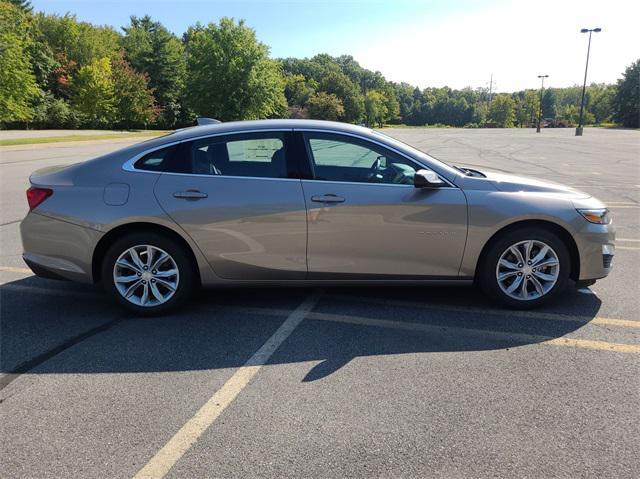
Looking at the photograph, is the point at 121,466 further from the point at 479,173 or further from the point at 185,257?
the point at 479,173

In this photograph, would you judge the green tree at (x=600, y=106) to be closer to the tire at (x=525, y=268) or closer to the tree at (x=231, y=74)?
the tree at (x=231, y=74)

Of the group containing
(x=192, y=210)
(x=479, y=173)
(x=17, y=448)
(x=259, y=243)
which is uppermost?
(x=479, y=173)

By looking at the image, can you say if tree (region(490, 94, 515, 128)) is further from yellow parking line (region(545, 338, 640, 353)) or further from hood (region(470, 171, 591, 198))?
yellow parking line (region(545, 338, 640, 353))

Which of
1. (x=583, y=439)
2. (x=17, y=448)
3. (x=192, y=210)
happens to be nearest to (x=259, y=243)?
(x=192, y=210)

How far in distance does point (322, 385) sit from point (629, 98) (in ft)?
338

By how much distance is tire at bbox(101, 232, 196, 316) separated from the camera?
158 inches

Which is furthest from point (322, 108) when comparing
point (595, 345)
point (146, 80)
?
point (595, 345)

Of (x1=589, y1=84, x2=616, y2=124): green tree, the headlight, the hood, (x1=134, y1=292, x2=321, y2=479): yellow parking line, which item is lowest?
(x1=134, y1=292, x2=321, y2=479): yellow parking line

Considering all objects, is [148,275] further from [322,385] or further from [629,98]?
[629,98]

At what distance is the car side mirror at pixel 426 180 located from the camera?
3910 millimetres

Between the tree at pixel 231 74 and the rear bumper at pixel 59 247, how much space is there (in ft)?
151

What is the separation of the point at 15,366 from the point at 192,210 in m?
1.64

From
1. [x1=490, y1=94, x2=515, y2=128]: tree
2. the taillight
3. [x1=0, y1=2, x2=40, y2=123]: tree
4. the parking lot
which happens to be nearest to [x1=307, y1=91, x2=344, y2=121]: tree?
[x1=0, y1=2, x2=40, y2=123]: tree

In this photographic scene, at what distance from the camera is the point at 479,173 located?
4.53 meters
